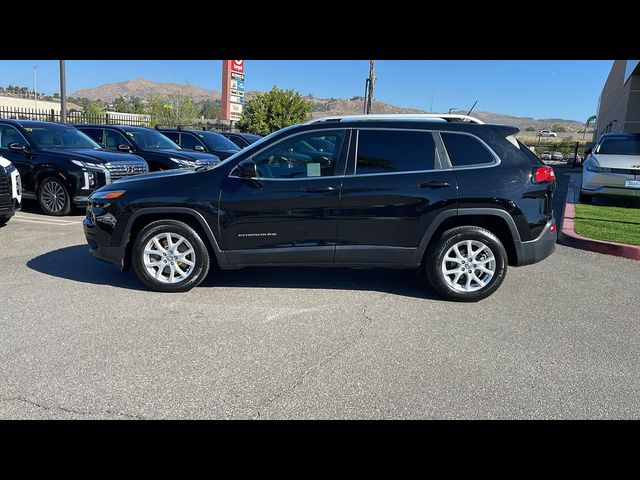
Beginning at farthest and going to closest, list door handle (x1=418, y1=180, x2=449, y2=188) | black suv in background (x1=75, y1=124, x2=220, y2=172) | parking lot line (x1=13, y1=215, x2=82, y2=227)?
black suv in background (x1=75, y1=124, x2=220, y2=172) → parking lot line (x1=13, y1=215, x2=82, y2=227) → door handle (x1=418, y1=180, x2=449, y2=188)

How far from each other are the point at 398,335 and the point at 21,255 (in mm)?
5143

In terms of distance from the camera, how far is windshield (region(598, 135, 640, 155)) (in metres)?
10.9

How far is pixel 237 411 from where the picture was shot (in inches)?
111

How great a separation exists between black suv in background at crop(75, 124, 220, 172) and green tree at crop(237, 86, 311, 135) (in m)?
18.0

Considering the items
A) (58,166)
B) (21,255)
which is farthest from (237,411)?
(58,166)

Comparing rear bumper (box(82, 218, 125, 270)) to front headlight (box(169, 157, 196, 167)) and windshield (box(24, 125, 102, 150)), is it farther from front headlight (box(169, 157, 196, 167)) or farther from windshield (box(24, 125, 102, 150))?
front headlight (box(169, 157, 196, 167))

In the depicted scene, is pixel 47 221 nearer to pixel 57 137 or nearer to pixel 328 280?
pixel 57 137

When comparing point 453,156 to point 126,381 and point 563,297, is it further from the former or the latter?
point 126,381

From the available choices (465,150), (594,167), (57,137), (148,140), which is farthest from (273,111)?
(465,150)

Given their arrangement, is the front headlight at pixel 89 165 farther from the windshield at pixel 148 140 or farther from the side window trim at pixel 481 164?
the side window trim at pixel 481 164

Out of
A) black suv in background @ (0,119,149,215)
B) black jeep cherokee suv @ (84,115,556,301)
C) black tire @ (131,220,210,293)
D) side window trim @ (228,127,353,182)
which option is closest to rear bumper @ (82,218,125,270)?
black jeep cherokee suv @ (84,115,556,301)

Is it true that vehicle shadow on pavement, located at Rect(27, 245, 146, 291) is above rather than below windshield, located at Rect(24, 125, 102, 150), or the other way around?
below

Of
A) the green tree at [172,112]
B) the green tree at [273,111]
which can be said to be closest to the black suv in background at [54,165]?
the green tree at [273,111]

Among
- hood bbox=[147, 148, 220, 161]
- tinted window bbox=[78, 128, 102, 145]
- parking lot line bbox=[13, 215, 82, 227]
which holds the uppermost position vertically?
tinted window bbox=[78, 128, 102, 145]
